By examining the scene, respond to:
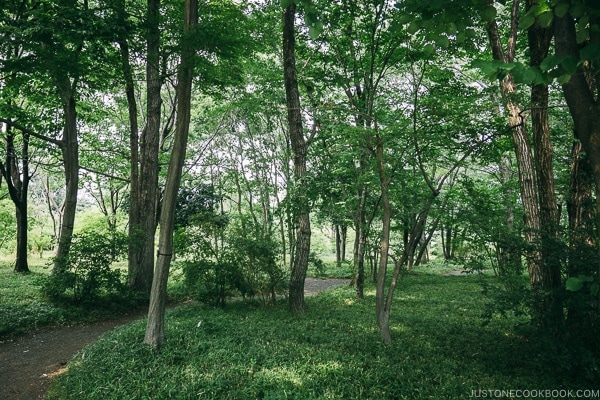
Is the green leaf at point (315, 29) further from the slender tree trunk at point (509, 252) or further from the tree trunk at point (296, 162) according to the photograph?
the tree trunk at point (296, 162)

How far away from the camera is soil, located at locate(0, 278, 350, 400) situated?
4.71 m

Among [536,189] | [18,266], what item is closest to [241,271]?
[536,189]

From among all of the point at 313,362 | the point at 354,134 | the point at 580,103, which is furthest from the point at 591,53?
the point at 313,362

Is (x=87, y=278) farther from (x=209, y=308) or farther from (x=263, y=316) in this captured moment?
(x=263, y=316)

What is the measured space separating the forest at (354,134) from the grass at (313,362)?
382 mm

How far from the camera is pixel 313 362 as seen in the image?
15.4 ft

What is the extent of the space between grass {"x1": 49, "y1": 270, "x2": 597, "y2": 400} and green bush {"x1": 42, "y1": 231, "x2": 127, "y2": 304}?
3.26 metres

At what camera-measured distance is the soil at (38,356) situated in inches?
185

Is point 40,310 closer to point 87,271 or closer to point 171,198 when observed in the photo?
point 87,271

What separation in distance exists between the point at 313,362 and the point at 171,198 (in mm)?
3288

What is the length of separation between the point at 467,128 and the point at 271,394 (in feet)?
14.9

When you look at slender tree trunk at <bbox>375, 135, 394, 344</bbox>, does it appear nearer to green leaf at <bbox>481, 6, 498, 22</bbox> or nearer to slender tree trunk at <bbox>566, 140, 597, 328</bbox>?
slender tree trunk at <bbox>566, 140, 597, 328</bbox>

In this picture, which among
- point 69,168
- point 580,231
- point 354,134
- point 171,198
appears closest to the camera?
point 580,231

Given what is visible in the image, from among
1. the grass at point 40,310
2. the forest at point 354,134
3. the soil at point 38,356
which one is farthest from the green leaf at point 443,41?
the grass at point 40,310
